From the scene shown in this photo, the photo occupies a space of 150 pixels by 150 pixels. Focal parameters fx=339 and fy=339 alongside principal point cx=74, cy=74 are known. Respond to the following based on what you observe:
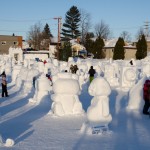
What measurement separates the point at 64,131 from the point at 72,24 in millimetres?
68209

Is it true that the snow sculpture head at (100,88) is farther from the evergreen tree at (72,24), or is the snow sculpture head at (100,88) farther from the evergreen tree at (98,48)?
the evergreen tree at (72,24)

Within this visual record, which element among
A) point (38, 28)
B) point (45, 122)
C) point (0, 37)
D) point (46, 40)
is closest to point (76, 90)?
point (45, 122)

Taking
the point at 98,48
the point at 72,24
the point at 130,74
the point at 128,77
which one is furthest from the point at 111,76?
the point at 72,24

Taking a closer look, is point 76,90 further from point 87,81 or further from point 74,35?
point 74,35

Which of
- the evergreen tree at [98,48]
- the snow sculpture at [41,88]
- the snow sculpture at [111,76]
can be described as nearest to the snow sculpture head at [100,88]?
the snow sculpture at [41,88]

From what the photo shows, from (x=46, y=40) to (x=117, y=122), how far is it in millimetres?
74449

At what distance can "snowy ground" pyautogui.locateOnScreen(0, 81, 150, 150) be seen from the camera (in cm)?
848

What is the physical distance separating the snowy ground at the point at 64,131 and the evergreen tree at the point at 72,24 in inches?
2502

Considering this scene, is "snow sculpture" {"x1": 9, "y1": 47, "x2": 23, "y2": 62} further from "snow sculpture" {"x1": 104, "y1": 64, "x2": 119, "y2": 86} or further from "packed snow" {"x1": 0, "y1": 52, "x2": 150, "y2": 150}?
"packed snow" {"x1": 0, "y1": 52, "x2": 150, "y2": 150}

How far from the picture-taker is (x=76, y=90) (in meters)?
12.3

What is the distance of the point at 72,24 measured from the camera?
252ft

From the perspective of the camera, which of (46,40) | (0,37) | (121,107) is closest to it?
(121,107)

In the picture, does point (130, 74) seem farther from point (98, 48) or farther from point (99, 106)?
point (98, 48)

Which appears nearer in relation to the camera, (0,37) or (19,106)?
(19,106)
